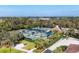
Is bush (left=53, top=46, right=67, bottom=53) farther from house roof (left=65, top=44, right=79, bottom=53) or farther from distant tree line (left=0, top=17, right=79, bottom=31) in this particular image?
distant tree line (left=0, top=17, right=79, bottom=31)

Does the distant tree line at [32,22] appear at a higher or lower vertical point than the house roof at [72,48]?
higher

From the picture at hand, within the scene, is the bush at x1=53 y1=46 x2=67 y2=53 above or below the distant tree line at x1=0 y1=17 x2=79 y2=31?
below

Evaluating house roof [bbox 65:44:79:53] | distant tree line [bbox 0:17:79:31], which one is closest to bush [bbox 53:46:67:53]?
house roof [bbox 65:44:79:53]

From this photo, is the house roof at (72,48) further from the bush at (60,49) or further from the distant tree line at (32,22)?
the distant tree line at (32,22)

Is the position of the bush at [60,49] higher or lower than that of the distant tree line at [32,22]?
lower

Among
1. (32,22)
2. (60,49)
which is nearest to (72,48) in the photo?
(60,49)

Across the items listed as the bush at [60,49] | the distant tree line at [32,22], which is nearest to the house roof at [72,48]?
the bush at [60,49]

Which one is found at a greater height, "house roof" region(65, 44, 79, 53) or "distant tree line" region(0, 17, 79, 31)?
"distant tree line" region(0, 17, 79, 31)

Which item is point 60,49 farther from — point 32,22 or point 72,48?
point 32,22

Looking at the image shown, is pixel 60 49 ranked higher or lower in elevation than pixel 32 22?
lower
